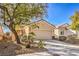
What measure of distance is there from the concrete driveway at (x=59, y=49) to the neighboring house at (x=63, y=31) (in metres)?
0.09

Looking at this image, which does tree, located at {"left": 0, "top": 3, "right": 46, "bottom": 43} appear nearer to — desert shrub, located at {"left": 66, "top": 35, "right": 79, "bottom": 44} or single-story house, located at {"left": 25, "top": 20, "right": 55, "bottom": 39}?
single-story house, located at {"left": 25, "top": 20, "right": 55, "bottom": 39}

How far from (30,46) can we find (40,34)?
6.9 inches

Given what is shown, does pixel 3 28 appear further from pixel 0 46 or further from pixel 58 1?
pixel 58 1

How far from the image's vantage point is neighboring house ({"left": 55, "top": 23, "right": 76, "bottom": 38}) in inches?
243

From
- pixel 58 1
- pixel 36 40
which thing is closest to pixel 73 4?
pixel 58 1

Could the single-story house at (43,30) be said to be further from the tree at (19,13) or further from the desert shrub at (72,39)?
the desert shrub at (72,39)

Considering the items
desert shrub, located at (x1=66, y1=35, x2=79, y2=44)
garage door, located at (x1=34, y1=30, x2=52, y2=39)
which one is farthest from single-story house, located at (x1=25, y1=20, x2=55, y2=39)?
desert shrub, located at (x1=66, y1=35, x2=79, y2=44)

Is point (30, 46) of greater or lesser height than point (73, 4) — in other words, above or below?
below

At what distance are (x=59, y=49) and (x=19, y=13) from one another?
23.4 inches

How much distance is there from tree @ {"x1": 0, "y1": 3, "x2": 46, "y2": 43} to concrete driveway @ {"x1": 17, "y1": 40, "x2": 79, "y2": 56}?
0.31 m

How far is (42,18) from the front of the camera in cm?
619

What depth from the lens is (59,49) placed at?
20.3ft

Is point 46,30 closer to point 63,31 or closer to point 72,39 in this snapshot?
point 63,31

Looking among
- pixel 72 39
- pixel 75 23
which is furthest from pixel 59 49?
pixel 75 23
